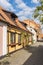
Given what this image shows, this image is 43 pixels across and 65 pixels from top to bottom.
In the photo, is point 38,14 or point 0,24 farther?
point 38,14

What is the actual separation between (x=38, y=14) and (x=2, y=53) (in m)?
10.8

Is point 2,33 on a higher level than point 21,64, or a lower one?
higher

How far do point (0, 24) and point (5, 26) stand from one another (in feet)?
4.87

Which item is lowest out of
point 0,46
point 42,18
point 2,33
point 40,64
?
point 40,64

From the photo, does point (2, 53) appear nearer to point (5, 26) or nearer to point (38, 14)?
point (5, 26)

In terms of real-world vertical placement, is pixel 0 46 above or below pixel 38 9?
below

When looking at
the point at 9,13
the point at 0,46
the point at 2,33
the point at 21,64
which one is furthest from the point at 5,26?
the point at 9,13

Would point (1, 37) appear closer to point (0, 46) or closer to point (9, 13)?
point (0, 46)

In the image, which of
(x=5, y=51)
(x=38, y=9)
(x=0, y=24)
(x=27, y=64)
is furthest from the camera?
(x=38, y=9)

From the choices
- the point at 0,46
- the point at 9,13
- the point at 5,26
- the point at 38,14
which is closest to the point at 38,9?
the point at 38,14

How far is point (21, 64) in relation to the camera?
13.8 metres

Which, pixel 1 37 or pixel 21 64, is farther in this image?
pixel 1 37

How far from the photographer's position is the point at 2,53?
58.2ft

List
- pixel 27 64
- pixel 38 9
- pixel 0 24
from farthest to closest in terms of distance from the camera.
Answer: pixel 38 9
pixel 0 24
pixel 27 64
